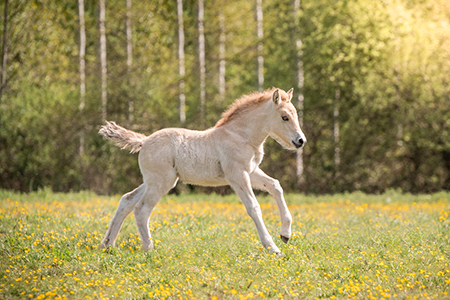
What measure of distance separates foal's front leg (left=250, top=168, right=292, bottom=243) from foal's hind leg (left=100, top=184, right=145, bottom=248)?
188 centimetres

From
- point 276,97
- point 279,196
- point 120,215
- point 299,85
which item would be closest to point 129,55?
point 299,85

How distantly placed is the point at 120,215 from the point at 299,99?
42.8ft

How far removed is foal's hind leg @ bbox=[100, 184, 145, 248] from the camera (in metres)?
8.20

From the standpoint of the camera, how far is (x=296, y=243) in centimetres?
824

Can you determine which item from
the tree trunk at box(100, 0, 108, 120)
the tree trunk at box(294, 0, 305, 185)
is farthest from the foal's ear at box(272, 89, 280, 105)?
the tree trunk at box(100, 0, 108, 120)

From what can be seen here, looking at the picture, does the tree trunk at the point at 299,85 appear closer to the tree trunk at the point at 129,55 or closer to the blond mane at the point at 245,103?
the tree trunk at the point at 129,55

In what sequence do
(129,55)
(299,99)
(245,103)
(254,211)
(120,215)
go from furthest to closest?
(129,55)
(299,99)
(245,103)
(120,215)
(254,211)

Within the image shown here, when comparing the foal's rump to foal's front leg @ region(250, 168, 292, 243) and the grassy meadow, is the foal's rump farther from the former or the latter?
the grassy meadow

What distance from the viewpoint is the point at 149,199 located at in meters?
8.09

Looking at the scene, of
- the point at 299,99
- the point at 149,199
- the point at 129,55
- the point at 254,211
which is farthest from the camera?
the point at 129,55

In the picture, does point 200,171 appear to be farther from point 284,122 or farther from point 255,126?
point 284,122

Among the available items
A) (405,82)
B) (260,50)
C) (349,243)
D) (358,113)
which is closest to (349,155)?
(358,113)

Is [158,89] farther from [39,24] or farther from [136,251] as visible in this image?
[136,251]

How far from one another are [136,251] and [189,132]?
2119mm
